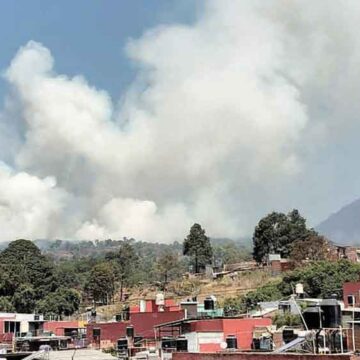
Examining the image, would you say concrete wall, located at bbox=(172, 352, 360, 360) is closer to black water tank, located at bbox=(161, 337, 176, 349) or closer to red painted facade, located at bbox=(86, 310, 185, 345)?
black water tank, located at bbox=(161, 337, 176, 349)

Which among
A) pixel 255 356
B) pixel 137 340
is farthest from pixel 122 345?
pixel 255 356

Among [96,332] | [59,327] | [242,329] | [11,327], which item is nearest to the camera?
[242,329]

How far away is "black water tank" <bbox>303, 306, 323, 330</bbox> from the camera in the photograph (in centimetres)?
2031

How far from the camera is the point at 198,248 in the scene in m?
103

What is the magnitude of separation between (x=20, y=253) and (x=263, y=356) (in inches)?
3022

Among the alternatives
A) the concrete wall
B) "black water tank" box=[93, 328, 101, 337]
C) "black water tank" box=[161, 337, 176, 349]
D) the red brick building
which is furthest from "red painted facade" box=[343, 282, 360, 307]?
the concrete wall

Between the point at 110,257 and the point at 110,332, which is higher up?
the point at 110,257

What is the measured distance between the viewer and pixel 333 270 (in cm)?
6431

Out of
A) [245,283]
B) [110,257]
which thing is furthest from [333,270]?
[110,257]

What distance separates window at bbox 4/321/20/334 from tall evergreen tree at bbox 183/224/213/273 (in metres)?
50.2

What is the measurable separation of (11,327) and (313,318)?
39.3 m

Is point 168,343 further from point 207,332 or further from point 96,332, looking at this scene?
point 96,332

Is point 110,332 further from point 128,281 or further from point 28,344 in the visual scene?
point 128,281

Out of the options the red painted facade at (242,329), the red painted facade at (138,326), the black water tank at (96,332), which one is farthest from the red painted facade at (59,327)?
the red painted facade at (242,329)
